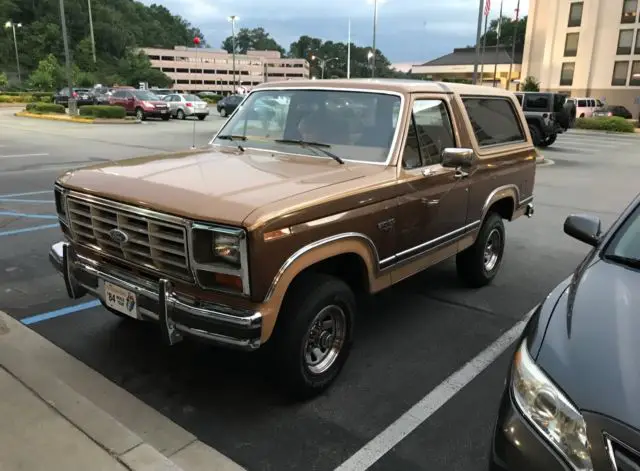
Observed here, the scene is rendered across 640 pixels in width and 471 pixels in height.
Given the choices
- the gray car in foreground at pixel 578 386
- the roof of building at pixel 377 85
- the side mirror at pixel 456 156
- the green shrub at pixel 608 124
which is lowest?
the green shrub at pixel 608 124

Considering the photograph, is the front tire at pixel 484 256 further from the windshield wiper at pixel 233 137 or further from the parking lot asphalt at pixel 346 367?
the windshield wiper at pixel 233 137

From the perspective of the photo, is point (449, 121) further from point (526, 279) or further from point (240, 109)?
point (526, 279)

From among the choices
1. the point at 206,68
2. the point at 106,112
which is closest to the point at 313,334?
the point at 106,112

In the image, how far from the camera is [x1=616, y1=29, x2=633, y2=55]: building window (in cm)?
4697

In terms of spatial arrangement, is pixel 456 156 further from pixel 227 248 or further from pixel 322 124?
pixel 227 248

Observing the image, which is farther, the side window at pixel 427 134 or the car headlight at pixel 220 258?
the side window at pixel 427 134

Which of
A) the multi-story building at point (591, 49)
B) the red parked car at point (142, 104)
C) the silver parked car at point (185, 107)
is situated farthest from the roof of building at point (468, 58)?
the red parked car at point (142, 104)

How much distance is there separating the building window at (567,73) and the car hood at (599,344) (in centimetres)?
5492

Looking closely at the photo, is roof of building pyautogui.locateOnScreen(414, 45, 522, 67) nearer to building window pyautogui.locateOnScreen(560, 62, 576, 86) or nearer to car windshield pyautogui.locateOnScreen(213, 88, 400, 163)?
building window pyautogui.locateOnScreen(560, 62, 576, 86)

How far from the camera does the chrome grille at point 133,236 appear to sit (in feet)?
10.1

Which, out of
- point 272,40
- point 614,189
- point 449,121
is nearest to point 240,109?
point 449,121

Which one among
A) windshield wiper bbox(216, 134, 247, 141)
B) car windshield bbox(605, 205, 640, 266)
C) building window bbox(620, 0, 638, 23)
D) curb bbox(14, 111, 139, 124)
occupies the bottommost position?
curb bbox(14, 111, 139, 124)

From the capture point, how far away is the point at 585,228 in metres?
3.48

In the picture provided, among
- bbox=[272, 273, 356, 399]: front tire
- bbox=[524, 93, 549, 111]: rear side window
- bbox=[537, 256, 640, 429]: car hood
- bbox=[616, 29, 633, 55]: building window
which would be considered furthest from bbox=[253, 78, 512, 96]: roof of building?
bbox=[616, 29, 633, 55]: building window
